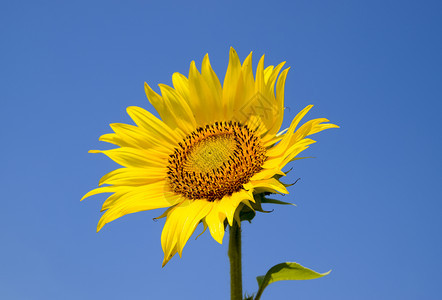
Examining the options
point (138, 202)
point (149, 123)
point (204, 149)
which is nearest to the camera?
point (138, 202)

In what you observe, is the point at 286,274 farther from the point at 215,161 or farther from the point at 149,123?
the point at 149,123

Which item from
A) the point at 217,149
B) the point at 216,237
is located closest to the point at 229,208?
the point at 216,237

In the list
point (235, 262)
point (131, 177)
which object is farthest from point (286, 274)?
Result: point (131, 177)

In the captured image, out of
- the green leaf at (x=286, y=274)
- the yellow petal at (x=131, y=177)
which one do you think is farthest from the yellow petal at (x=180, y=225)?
the green leaf at (x=286, y=274)

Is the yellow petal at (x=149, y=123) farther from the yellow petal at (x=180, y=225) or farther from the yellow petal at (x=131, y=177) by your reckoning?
the yellow petal at (x=180, y=225)

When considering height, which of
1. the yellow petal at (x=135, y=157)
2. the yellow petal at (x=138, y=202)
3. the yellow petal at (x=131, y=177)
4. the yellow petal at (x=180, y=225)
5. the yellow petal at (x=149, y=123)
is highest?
the yellow petal at (x=149, y=123)

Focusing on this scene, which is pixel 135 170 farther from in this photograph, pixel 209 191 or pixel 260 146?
pixel 260 146

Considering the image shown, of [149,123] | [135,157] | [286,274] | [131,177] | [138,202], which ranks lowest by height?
[286,274]
